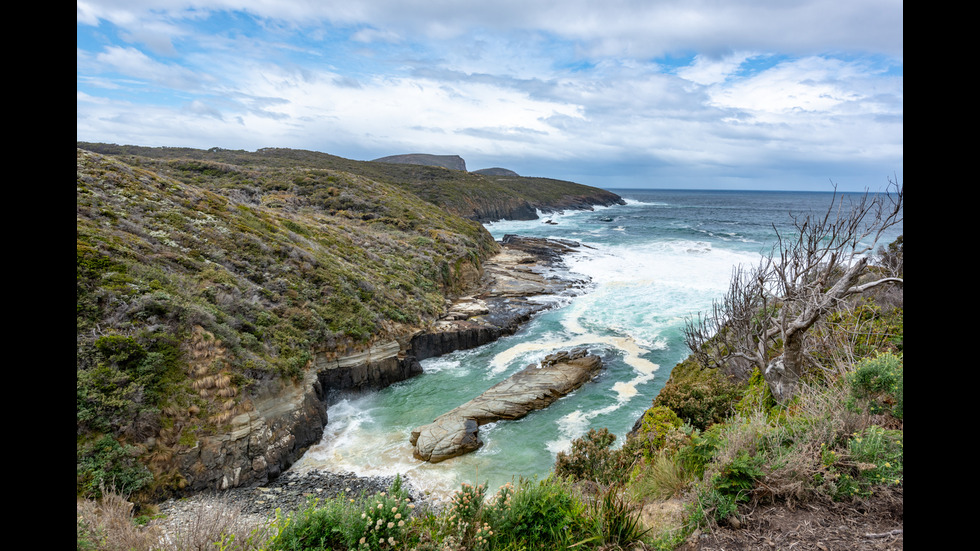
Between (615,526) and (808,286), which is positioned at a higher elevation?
(808,286)

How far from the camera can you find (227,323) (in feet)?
36.5

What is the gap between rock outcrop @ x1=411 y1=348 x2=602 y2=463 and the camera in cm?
1066

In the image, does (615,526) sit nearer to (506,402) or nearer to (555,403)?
(506,402)

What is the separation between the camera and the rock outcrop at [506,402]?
1066 centimetres

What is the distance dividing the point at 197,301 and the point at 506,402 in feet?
29.7

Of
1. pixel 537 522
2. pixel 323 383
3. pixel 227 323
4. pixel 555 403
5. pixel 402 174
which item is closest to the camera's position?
pixel 537 522

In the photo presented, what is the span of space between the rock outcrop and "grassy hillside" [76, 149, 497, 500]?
4328 millimetres

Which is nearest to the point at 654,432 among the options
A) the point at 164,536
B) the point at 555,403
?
the point at 555,403

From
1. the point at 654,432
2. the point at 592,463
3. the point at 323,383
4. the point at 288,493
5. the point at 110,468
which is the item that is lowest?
the point at 288,493

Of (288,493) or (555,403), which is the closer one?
(288,493)

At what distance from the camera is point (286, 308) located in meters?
13.6

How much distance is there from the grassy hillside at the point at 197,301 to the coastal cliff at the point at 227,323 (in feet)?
0.12

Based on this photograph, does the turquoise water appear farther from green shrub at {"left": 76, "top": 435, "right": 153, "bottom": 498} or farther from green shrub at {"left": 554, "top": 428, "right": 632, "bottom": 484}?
green shrub at {"left": 76, "top": 435, "right": 153, "bottom": 498}
